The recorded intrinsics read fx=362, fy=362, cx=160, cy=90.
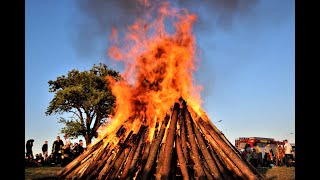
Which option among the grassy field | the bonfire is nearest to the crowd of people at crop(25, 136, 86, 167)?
the grassy field

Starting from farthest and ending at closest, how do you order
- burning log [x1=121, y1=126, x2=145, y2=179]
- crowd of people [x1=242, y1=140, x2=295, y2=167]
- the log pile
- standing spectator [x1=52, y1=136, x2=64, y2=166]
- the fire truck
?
the fire truck < crowd of people [x1=242, y1=140, x2=295, y2=167] < standing spectator [x1=52, y1=136, x2=64, y2=166] < burning log [x1=121, y1=126, x2=145, y2=179] < the log pile

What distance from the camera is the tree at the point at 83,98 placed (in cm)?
4534

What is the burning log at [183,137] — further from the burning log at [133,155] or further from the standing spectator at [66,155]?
the standing spectator at [66,155]

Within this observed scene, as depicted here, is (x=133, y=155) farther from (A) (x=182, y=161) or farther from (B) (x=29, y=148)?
(B) (x=29, y=148)

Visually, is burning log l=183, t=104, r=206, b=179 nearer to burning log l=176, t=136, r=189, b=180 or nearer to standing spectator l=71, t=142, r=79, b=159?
burning log l=176, t=136, r=189, b=180

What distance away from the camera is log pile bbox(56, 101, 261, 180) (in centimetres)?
1020

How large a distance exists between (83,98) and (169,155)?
37.4 metres

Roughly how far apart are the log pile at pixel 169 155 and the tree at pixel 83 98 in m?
33.6

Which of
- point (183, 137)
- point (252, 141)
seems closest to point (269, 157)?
point (252, 141)

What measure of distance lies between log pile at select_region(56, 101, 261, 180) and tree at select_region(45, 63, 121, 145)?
33640 millimetres

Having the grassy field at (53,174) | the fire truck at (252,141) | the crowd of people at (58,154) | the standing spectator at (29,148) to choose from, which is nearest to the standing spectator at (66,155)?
the crowd of people at (58,154)

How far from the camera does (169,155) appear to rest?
10195mm
